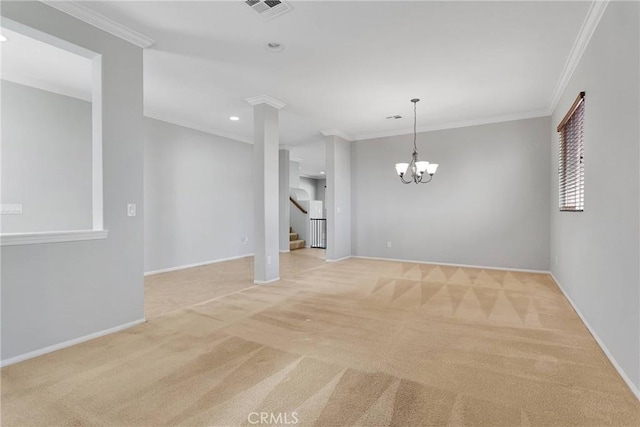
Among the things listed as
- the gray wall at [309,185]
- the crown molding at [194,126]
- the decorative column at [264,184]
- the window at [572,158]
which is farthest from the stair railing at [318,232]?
the window at [572,158]

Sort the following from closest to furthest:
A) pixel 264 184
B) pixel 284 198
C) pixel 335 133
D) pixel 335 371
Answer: pixel 335 371 → pixel 264 184 → pixel 335 133 → pixel 284 198

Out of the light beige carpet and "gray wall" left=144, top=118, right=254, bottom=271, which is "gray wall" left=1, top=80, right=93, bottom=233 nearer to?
"gray wall" left=144, top=118, right=254, bottom=271

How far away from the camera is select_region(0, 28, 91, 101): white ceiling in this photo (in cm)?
320

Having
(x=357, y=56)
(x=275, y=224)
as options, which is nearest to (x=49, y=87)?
(x=275, y=224)

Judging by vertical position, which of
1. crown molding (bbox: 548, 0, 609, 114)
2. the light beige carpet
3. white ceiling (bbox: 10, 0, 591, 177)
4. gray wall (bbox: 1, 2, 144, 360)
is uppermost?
white ceiling (bbox: 10, 0, 591, 177)

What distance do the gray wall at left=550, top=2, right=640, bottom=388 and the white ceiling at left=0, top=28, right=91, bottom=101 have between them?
185 inches

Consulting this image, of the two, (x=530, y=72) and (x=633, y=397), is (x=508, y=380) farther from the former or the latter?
(x=530, y=72)

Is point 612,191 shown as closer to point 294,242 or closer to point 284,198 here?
point 284,198

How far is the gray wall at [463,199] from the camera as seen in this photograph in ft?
18.0

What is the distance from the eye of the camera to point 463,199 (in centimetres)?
610

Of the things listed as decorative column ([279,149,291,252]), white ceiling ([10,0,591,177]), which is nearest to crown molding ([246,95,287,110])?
white ceiling ([10,0,591,177])

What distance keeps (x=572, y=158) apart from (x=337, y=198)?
4.05m

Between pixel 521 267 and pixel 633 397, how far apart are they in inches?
162

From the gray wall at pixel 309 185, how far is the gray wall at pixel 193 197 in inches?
306
